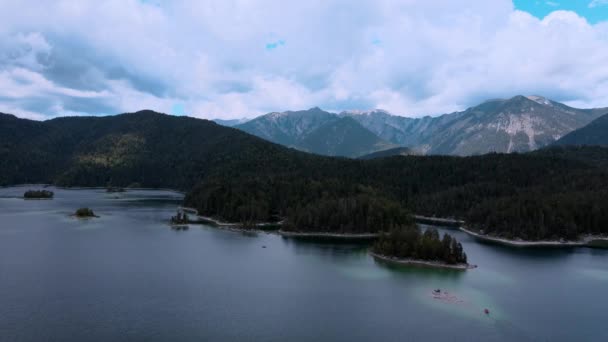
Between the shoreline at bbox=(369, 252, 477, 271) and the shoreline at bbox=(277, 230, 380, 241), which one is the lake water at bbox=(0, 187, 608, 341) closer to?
the shoreline at bbox=(369, 252, 477, 271)

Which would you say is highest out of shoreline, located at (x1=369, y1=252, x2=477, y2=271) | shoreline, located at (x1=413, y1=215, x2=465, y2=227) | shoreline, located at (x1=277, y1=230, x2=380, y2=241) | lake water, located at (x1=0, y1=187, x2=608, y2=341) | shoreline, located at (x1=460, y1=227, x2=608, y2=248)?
shoreline, located at (x1=413, y1=215, x2=465, y2=227)

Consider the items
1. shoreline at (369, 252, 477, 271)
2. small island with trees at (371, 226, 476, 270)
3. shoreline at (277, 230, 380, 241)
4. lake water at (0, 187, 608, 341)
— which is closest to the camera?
lake water at (0, 187, 608, 341)

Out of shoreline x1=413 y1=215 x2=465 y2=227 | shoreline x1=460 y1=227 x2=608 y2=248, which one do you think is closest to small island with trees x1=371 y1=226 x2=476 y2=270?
shoreline x1=460 y1=227 x2=608 y2=248

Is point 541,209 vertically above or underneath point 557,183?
underneath

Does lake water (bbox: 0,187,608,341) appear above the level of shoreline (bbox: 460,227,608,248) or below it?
below

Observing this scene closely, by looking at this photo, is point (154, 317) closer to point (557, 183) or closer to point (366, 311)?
point (366, 311)

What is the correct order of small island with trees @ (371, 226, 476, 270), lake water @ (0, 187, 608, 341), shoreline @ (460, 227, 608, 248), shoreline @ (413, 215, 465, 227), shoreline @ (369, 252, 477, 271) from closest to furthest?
lake water @ (0, 187, 608, 341) < shoreline @ (369, 252, 477, 271) < small island with trees @ (371, 226, 476, 270) < shoreline @ (460, 227, 608, 248) < shoreline @ (413, 215, 465, 227)

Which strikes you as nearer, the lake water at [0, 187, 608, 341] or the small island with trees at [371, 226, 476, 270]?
the lake water at [0, 187, 608, 341]

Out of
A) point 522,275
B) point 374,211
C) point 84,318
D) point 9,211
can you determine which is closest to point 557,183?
point 374,211

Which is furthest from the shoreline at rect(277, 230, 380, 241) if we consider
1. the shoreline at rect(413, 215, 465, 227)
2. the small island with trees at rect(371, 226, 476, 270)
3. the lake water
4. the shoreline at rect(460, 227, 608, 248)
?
the shoreline at rect(413, 215, 465, 227)
